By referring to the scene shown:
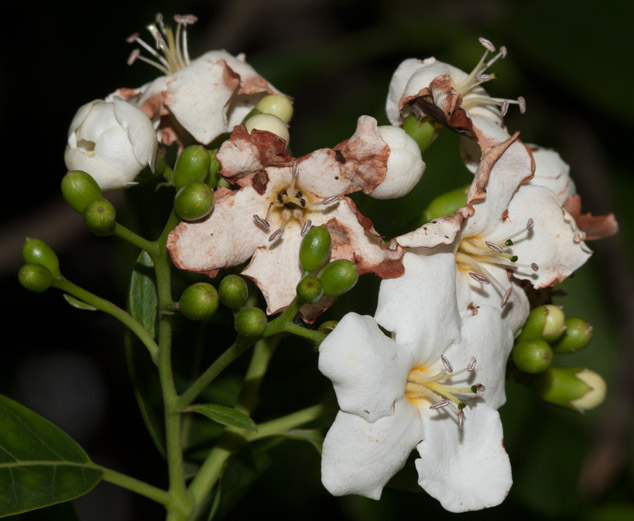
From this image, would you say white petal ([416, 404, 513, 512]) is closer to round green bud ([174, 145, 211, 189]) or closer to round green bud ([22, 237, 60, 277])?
round green bud ([174, 145, 211, 189])

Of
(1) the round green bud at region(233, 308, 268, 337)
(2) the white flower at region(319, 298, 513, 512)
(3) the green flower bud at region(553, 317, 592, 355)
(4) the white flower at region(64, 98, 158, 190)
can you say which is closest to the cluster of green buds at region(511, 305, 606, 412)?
(3) the green flower bud at region(553, 317, 592, 355)

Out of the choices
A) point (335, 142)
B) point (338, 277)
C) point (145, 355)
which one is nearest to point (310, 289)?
point (338, 277)

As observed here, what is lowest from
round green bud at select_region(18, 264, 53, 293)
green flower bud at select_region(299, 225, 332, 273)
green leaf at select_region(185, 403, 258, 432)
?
round green bud at select_region(18, 264, 53, 293)

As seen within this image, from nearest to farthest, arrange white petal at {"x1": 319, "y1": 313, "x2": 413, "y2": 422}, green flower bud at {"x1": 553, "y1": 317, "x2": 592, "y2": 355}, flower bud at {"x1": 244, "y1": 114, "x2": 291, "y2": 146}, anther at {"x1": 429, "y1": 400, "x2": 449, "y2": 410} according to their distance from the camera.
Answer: white petal at {"x1": 319, "y1": 313, "x2": 413, "y2": 422}, anther at {"x1": 429, "y1": 400, "x2": 449, "y2": 410}, flower bud at {"x1": 244, "y1": 114, "x2": 291, "y2": 146}, green flower bud at {"x1": 553, "y1": 317, "x2": 592, "y2": 355}

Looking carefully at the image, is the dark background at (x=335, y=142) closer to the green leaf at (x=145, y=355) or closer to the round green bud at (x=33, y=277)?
the green leaf at (x=145, y=355)

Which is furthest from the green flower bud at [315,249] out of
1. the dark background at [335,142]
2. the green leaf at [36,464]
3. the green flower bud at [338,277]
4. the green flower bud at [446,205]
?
the dark background at [335,142]

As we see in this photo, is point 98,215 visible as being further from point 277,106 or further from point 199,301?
point 277,106
